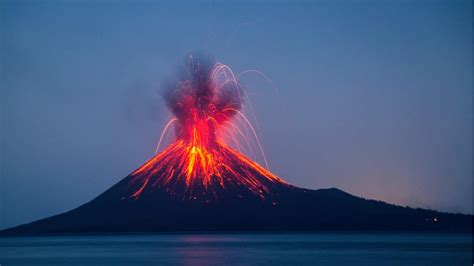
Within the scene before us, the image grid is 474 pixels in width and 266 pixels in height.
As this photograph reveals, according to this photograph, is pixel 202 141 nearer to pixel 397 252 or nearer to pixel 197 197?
pixel 197 197

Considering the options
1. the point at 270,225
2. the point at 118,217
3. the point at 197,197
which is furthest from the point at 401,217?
the point at 118,217

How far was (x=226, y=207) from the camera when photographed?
351 ft

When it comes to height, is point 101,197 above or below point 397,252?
above

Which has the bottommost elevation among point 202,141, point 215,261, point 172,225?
point 215,261

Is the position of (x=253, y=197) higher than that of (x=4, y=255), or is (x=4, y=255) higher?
(x=253, y=197)

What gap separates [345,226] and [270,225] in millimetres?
12659

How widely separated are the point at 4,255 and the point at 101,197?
5317 centimetres

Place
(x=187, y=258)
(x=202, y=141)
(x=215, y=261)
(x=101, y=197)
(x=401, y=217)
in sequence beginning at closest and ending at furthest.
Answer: (x=215, y=261) → (x=187, y=258) → (x=202, y=141) → (x=101, y=197) → (x=401, y=217)

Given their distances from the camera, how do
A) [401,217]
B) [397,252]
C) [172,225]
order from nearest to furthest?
[397,252] < [172,225] < [401,217]

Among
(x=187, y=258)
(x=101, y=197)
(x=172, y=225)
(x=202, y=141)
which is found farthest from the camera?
(x=101, y=197)

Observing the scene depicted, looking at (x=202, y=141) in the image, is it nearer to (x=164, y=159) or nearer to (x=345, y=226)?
(x=164, y=159)

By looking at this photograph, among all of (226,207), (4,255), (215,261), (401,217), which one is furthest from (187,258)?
(401,217)

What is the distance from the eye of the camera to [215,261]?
51.5 meters

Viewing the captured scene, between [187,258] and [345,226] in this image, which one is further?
[345,226]
